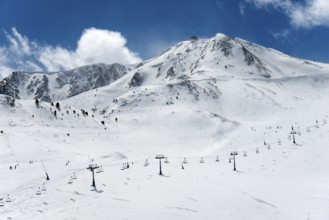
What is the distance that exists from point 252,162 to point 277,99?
381 ft

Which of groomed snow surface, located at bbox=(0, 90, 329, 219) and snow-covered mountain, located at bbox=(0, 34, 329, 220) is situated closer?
groomed snow surface, located at bbox=(0, 90, 329, 219)

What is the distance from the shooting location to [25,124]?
92.7 metres

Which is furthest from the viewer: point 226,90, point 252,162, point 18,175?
point 226,90

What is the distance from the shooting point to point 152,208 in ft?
102

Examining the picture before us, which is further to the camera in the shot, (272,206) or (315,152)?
(315,152)

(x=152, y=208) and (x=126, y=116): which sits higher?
(x=126, y=116)

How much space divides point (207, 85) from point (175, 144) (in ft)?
280

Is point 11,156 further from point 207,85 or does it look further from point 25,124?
point 207,85

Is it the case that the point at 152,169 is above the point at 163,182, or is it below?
above

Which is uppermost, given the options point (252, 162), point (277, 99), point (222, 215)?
point (277, 99)

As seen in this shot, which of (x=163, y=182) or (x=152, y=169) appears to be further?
(x=152, y=169)

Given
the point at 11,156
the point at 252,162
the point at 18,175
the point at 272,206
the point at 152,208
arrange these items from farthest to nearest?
the point at 11,156 → the point at 252,162 → the point at 18,175 → the point at 272,206 → the point at 152,208

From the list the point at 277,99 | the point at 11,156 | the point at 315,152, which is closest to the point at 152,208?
the point at 315,152

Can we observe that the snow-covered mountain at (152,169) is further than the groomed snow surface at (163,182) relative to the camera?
Yes
